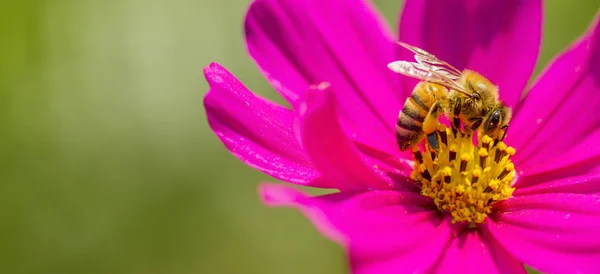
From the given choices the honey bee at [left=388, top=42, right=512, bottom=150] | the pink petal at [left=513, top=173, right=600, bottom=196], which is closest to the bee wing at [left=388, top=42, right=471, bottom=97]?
the honey bee at [left=388, top=42, right=512, bottom=150]

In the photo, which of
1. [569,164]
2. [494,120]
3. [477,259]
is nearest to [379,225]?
[477,259]

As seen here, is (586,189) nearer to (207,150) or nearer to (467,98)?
(467,98)

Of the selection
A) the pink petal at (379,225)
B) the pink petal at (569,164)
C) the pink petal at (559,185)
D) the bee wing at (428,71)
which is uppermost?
the bee wing at (428,71)

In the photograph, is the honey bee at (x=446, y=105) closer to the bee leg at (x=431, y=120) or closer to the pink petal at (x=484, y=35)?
the bee leg at (x=431, y=120)

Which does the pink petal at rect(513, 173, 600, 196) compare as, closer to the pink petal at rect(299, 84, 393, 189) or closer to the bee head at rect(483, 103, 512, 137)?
the bee head at rect(483, 103, 512, 137)

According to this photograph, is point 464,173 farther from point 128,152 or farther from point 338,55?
point 128,152

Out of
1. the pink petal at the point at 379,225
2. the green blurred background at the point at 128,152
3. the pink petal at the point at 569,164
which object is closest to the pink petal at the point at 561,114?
the pink petal at the point at 569,164
